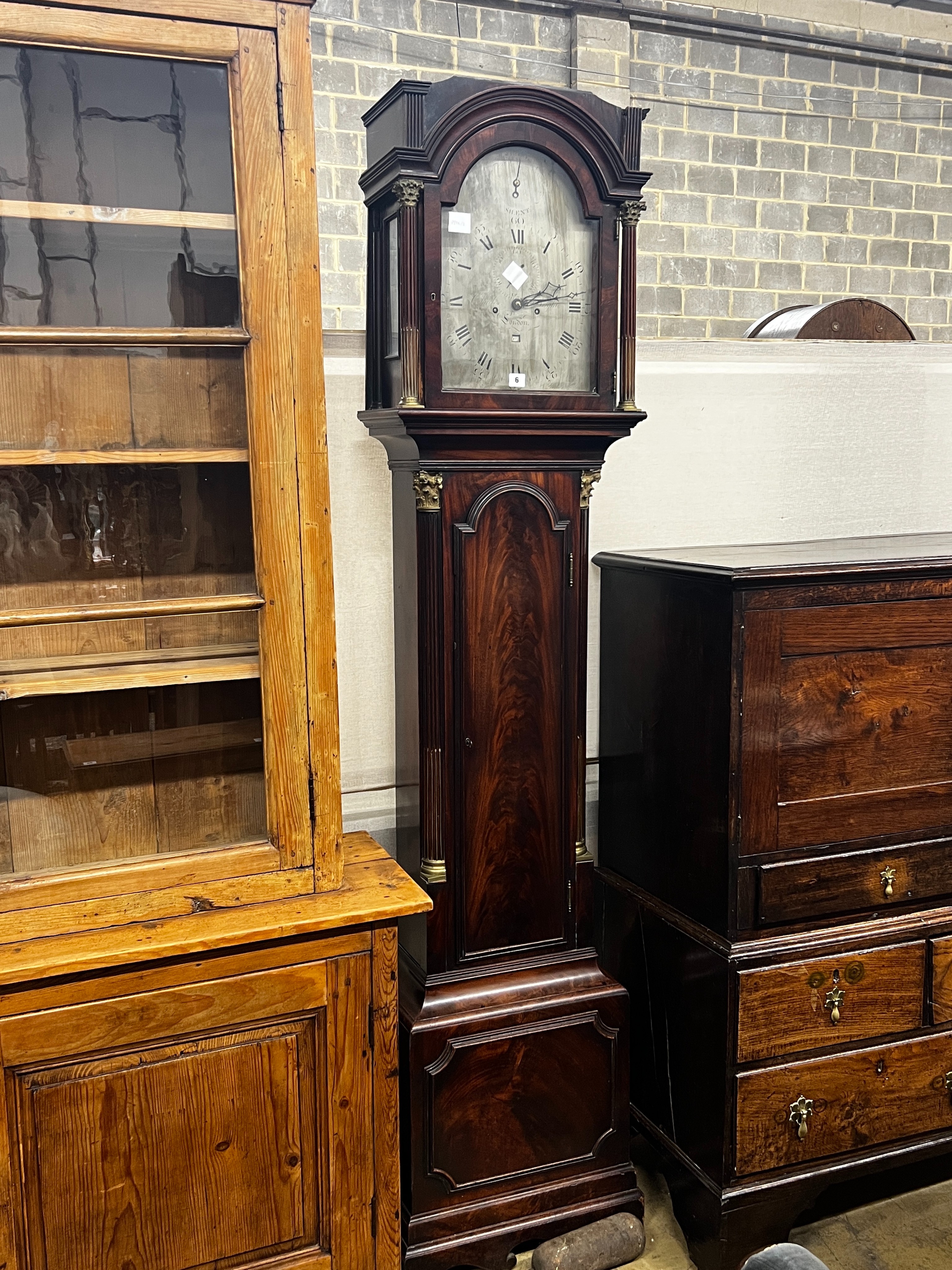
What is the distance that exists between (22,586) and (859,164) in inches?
234

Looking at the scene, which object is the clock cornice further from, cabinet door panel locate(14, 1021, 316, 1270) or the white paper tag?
cabinet door panel locate(14, 1021, 316, 1270)

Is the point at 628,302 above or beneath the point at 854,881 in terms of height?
above

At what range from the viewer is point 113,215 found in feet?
5.02

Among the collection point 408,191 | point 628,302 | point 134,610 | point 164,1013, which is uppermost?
point 408,191

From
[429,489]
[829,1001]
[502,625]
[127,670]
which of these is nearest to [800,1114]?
[829,1001]

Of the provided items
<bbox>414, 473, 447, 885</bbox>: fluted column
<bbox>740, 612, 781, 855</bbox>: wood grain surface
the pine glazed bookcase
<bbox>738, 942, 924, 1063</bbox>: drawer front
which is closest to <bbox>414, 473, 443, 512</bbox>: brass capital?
<bbox>414, 473, 447, 885</bbox>: fluted column

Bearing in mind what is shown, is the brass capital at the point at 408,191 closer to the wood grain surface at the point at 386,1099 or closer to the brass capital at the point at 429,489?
the brass capital at the point at 429,489

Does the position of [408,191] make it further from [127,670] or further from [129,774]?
[129,774]

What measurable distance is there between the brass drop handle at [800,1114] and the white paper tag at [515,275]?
1551 mm

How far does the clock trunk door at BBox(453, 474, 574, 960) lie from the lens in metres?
1.89

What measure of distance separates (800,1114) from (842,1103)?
4.1 inches

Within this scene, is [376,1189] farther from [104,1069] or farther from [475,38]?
[475,38]

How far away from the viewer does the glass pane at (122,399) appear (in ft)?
5.04

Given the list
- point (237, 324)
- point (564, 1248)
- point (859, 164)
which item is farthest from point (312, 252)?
point (859, 164)
